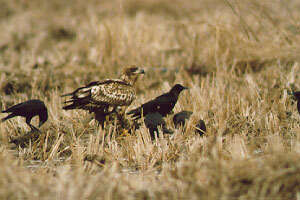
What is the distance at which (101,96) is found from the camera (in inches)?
193

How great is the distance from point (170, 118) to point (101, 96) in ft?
3.11

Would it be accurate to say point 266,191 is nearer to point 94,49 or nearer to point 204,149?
point 204,149

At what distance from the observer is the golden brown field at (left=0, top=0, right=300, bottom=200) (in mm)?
2766

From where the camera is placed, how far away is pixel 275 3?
16.9 feet

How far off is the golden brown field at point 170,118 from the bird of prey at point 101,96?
0.28 m

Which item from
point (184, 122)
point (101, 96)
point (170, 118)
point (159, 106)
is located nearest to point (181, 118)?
point (184, 122)

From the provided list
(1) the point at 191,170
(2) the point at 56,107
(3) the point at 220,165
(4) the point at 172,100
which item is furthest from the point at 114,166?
(2) the point at 56,107

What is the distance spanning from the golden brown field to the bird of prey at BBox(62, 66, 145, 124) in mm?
278

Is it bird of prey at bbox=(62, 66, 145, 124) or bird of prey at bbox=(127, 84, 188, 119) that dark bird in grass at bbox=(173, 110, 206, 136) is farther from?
bird of prey at bbox=(62, 66, 145, 124)

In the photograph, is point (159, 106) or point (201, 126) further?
point (159, 106)

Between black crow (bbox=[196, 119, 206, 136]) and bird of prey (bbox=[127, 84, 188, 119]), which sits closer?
black crow (bbox=[196, 119, 206, 136])

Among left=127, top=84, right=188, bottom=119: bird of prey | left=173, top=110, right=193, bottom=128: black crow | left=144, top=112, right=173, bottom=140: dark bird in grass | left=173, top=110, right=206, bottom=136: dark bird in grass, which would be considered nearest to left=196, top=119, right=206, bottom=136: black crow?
left=173, top=110, right=206, bottom=136: dark bird in grass

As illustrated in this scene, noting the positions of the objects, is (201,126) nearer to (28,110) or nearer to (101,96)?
(101,96)

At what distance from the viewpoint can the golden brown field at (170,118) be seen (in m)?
2.77
